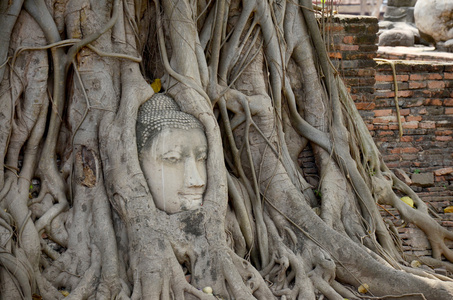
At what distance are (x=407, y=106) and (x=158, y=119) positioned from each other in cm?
355

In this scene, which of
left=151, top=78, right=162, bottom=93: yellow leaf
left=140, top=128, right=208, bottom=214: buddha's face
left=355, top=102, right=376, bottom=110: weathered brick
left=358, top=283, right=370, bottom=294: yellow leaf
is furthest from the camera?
left=355, top=102, right=376, bottom=110: weathered brick

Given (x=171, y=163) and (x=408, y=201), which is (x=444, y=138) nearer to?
(x=408, y=201)

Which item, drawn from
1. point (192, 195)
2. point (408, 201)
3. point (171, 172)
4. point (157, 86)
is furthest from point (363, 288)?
point (157, 86)

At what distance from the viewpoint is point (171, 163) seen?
4.18 metres

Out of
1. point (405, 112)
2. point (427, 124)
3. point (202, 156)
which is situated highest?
point (202, 156)

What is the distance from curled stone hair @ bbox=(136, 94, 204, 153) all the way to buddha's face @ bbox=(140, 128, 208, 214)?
0.05 metres

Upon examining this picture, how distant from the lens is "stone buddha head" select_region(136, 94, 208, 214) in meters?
4.16

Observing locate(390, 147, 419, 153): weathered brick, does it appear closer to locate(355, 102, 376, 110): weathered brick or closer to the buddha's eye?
locate(355, 102, 376, 110): weathered brick

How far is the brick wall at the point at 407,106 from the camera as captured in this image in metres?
6.53

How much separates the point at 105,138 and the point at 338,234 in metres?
1.67

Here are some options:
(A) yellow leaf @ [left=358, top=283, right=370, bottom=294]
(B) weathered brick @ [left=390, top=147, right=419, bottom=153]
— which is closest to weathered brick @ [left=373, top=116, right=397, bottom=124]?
(B) weathered brick @ [left=390, top=147, right=419, bottom=153]

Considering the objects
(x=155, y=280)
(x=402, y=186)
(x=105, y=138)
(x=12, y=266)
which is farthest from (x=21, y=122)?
(x=402, y=186)

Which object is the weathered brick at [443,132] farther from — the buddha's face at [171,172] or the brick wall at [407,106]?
the buddha's face at [171,172]

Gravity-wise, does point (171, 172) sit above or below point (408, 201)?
above
